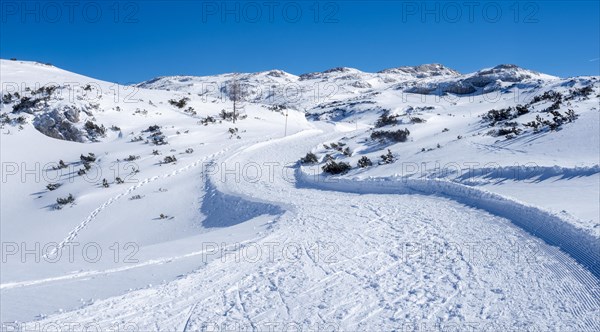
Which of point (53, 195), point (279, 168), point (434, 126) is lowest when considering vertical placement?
point (53, 195)

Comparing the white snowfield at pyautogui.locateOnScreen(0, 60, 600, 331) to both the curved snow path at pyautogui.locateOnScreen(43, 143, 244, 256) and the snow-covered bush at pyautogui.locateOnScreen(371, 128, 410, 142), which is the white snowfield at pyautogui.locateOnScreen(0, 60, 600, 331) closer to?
the curved snow path at pyautogui.locateOnScreen(43, 143, 244, 256)

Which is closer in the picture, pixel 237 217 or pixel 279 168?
pixel 237 217

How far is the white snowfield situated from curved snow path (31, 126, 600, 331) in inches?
1.3

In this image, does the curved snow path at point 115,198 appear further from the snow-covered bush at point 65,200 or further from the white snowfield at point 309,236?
the snow-covered bush at point 65,200

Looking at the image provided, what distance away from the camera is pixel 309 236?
9484 millimetres

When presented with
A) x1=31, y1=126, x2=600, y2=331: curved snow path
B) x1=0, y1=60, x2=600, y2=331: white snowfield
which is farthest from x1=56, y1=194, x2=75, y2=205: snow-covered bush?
x1=31, y1=126, x2=600, y2=331: curved snow path

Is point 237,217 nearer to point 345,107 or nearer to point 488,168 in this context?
point 488,168

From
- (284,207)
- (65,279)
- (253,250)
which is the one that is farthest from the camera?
(284,207)

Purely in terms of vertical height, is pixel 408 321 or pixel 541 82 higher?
pixel 541 82

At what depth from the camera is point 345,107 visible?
213 ft

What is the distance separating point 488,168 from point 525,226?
5.61 metres

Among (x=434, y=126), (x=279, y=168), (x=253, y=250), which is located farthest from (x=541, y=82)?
(x=253, y=250)

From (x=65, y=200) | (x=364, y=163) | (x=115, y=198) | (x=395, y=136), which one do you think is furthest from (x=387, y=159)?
(x=65, y=200)

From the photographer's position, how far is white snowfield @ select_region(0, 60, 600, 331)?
19.0 feet
